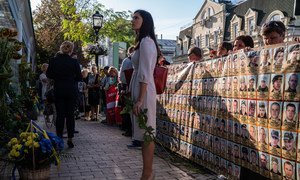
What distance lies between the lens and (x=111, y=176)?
171 inches

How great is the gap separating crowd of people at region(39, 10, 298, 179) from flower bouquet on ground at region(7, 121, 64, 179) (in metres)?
0.98

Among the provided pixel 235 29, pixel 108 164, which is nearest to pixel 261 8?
pixel 235 29

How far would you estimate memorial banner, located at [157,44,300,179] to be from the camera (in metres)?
3.03

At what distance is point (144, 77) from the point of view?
11.2 ft

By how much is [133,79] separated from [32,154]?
139 cm

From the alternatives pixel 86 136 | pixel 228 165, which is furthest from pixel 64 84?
pixel 228 165

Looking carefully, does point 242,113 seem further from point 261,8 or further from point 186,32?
point 186,32

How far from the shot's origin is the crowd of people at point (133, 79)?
3510 millimetres

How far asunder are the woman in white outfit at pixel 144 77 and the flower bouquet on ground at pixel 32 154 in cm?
100

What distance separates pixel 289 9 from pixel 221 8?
533 inches

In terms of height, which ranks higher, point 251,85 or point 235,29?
point 235,29

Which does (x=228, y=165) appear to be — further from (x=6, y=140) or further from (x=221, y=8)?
(x=221, y=8)

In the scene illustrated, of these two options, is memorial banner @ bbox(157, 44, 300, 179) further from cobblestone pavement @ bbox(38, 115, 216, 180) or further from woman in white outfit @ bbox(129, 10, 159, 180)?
woman in white outfit @ bbox(129, 10, 159, 180)

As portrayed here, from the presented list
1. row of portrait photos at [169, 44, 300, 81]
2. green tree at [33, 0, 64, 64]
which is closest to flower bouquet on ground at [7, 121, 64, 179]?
row of portrait photos at [169, 44, 300, 81]
